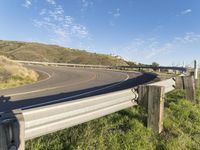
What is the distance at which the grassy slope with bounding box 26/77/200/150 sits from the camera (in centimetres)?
456

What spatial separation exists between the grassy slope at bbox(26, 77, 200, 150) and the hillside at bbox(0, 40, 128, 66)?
7445 centimetres

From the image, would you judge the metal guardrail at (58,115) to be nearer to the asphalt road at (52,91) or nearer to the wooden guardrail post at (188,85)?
the wooden guardrail post at (188,85)

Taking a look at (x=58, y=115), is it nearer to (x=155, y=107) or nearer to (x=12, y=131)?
(x=12, y=131)

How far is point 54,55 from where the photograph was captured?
101000 mm

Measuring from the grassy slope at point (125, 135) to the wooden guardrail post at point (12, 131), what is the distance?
1.14 meters

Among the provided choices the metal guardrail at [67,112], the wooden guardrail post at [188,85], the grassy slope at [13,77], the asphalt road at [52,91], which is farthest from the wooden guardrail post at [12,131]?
the grassy slope at [13,77]

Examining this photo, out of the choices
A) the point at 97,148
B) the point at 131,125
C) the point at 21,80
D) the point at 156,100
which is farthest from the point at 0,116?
the point at 21,80

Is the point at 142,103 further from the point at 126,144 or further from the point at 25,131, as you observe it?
the point at 25,131

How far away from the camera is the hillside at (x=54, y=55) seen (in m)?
83.6

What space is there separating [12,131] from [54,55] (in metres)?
99.5

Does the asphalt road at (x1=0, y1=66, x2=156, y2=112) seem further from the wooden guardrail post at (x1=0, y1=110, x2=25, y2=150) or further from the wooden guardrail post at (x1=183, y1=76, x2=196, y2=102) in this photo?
the wooden guardrail post at (x1=0, y1=110, x2=25, y2=150)

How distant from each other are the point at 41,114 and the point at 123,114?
3029 mm

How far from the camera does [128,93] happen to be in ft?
19.2

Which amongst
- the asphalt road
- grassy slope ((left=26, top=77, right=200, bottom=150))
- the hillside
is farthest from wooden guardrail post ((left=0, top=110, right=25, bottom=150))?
the hillside
